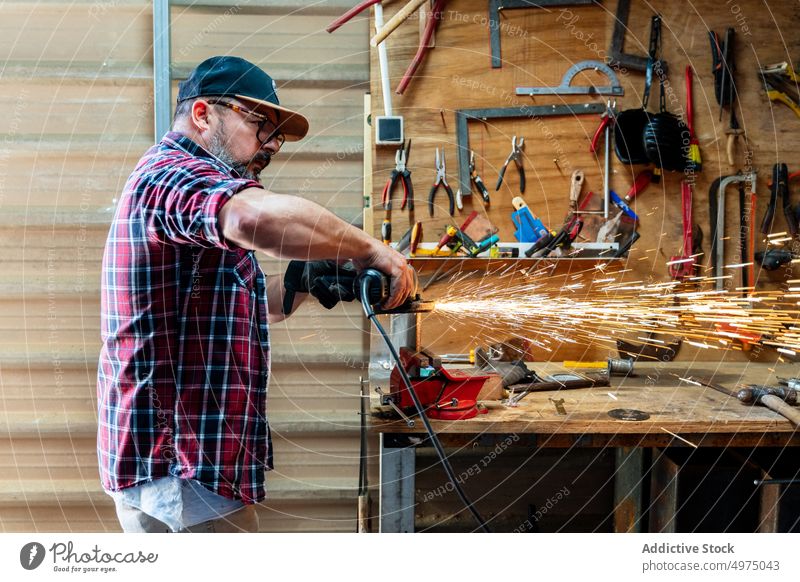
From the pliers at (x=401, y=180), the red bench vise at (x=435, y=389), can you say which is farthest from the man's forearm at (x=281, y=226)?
the pliers at (x=401, y=180)

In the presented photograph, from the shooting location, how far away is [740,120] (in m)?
1.98

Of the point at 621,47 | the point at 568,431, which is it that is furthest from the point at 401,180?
the point at 568,431

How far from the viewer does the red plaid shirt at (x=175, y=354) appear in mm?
1148

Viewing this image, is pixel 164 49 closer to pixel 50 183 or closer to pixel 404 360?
pixel 50 183

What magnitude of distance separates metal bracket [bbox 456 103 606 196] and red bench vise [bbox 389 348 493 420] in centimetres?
70

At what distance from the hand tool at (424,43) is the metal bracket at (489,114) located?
173mm

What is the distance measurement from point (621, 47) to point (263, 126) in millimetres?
1169

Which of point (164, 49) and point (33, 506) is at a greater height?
point (164, 49)

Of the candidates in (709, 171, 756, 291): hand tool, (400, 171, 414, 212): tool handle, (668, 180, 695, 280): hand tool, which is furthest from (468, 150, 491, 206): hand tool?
(709, 171, 756, 291): hand tool

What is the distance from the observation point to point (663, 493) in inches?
68.4
